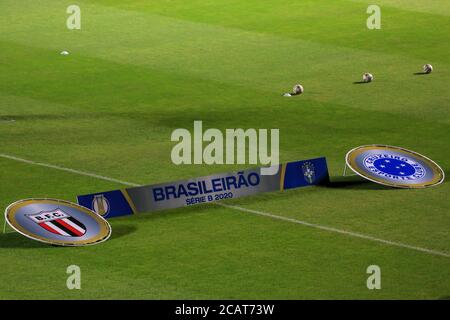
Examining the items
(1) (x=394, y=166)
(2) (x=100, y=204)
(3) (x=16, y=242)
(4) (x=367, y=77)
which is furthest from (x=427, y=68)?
(3) (x=16, y=242)

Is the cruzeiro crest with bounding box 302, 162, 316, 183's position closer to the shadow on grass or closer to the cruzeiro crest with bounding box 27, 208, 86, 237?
the cruzeiro crest with bounding box 27, 208, 86, 237

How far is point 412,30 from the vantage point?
99.5 ft

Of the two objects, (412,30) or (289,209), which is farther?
(412,30)

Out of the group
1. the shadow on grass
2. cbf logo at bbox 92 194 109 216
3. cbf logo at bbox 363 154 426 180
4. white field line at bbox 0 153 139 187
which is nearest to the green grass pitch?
the shadow on grass

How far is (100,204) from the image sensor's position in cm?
1722

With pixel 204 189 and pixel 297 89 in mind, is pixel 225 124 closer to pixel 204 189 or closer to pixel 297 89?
pixel 297 89

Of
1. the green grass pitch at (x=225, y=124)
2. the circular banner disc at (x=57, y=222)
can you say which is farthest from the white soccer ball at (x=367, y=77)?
the circular banner disc at (x=57, y=222)

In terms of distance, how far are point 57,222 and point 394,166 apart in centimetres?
559

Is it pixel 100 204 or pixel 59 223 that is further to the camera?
pixel 100 204

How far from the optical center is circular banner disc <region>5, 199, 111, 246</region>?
1633cm

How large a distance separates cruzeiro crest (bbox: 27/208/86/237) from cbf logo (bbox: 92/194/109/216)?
50cm
